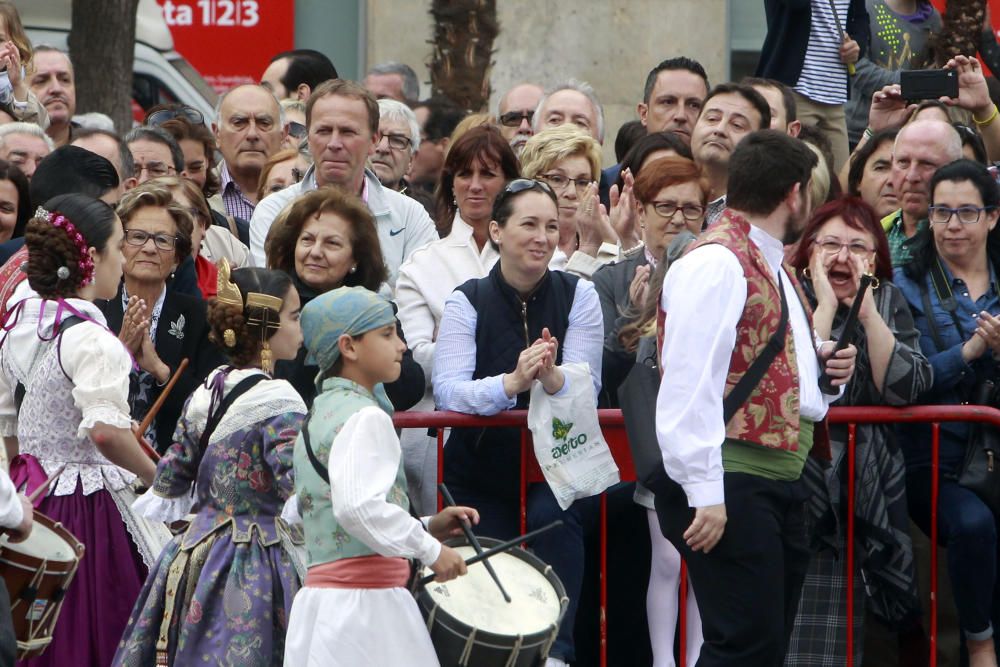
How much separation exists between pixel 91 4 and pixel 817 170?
22.9ft

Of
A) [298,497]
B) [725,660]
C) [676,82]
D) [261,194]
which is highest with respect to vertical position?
[676,82]

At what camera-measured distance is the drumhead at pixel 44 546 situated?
557 centimetres

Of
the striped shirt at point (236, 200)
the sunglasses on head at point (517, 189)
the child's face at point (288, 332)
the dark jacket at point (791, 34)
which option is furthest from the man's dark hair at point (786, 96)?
the child's face at point (288, 332)

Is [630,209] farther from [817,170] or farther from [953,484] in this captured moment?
[953,484]

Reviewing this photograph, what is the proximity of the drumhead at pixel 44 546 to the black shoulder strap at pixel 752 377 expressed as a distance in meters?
2.14

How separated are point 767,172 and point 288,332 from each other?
1.66 m

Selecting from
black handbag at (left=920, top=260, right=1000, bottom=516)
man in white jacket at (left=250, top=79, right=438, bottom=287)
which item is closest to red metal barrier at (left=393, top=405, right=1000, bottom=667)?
black handbag at (left=920, top=260, right=1000, bottom=516)

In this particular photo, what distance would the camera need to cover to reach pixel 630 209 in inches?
316

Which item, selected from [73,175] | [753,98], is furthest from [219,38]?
[753,98]

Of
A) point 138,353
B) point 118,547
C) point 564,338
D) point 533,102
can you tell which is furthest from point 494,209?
point 533,102

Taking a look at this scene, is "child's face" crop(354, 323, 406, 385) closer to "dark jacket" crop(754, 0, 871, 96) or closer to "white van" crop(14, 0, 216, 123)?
"dark jacket" crop(754, 0, 871, 96)

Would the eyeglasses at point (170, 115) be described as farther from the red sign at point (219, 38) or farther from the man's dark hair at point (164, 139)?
the red sign at point (219, 38)

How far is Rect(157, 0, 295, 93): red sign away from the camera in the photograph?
53.0ft

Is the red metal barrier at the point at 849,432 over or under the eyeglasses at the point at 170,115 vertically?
under
